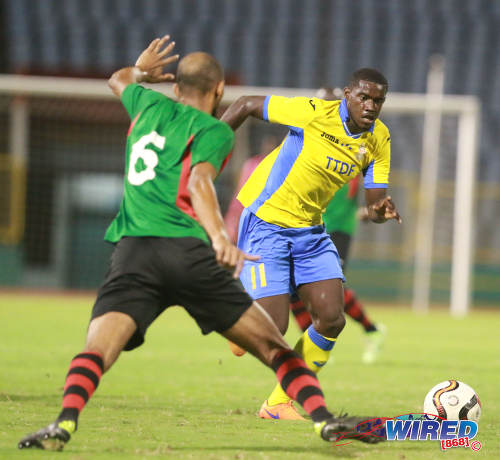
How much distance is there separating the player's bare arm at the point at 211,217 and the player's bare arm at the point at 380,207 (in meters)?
1.53

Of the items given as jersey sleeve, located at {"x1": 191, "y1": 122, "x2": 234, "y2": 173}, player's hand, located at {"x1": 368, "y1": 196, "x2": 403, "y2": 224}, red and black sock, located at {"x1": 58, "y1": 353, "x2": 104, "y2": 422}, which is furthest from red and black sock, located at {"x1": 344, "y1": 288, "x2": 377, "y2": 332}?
red and black sock, located at {"x1": 58, "y1": 353, "x2": 104, "y2": 422}

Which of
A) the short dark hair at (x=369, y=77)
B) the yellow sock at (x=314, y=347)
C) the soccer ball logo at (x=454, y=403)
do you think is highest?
the short dark hair at (x=369, y=77)

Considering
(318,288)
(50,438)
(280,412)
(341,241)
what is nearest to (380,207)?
(318,288)

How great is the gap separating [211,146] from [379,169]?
79.1 inches

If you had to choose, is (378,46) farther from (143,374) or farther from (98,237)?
(143,374)

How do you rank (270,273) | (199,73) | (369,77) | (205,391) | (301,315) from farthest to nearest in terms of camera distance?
(301,315) → (205,391) → (270,273) → (369,77) → (199,73)

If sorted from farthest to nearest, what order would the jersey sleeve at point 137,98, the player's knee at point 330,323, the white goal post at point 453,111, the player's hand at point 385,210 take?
the white goal post at point 453,111 → the player's knee at point 330,323 → the player's hand at point 385,210 → the jersey sleeve at point 137,98

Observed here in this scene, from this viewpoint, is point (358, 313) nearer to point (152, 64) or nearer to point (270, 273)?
point (270, 273)

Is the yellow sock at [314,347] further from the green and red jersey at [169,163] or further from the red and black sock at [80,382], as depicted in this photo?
the red and black sock at [80,382]

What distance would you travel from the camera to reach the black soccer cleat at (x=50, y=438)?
3.80 metres

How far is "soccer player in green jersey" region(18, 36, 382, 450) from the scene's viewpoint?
3.99 metres

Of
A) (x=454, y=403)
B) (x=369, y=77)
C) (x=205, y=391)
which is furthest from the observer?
(x=205, y=391)

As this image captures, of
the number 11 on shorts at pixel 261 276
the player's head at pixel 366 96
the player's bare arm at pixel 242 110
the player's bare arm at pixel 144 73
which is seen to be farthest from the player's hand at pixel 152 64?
the number 11 on shorts at pixel 261 276

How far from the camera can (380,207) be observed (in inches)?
211
